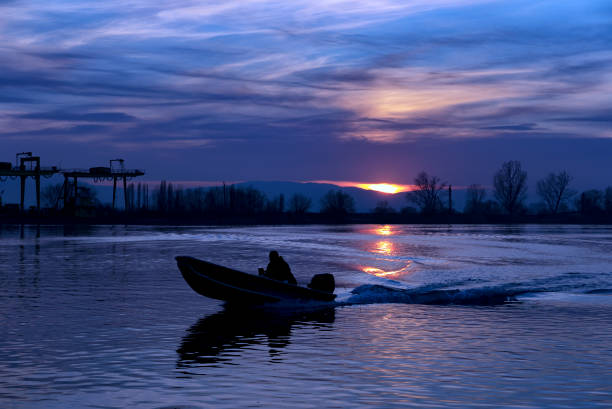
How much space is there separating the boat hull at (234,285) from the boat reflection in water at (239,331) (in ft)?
1.37

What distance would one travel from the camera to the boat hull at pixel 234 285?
20.1 meters

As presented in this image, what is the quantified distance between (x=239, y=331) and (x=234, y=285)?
362 cm

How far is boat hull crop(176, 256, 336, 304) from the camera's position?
2012cm

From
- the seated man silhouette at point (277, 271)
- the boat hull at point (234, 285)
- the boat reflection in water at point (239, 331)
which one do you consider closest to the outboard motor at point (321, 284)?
the boat reflection in water at point (239, 331)

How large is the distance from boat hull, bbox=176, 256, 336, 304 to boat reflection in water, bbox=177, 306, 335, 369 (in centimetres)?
42

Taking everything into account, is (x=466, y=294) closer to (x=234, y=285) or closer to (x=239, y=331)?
(x=234, y=285)

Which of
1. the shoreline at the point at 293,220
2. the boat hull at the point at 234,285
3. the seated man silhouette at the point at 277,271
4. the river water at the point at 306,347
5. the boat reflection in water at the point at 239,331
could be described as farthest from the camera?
the shoreline at the point at 293,220

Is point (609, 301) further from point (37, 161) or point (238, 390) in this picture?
point (37, 161)

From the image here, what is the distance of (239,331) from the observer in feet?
54.6

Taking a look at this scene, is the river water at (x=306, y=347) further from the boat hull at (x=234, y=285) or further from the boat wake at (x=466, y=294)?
the boat hull at (x=234, y=285)

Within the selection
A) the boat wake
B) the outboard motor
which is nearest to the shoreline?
the boat wake

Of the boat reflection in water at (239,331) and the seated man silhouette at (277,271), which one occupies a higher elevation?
the seated man silhouette at (277,271)

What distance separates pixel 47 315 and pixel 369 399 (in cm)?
1163

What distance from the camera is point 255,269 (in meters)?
35.2
